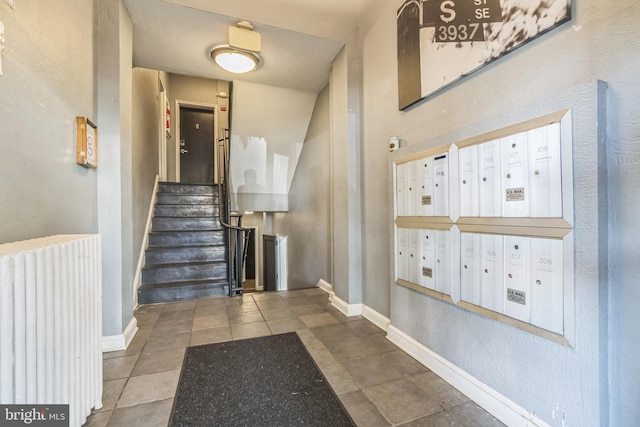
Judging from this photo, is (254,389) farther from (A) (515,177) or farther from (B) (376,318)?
(A) (515,177)

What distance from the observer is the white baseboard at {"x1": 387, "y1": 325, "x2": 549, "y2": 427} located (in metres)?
1.24

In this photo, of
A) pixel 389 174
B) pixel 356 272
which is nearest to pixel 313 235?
pixel 356 272

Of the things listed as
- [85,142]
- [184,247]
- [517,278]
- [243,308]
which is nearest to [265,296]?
[243,308]

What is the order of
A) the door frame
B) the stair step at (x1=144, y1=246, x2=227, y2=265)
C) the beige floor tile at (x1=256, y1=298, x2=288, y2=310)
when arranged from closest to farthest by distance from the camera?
the beige floor tile at (x1=256, y1=298, x2=288, y2=310) < the stair step at (x1=144, y1=246, x2=227, y2=265) < the door frame

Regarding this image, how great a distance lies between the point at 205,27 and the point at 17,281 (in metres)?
2.44

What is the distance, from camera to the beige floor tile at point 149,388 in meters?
1.49

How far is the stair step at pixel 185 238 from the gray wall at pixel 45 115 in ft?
6.27

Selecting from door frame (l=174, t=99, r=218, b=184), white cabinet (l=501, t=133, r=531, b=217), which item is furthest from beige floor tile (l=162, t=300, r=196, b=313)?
door frame (l=174, t=99, r=218, b=184)

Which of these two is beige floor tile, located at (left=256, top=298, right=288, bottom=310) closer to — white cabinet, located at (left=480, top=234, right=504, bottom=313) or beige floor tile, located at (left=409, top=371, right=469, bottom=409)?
beige floor tile, located at (left=409, top=371, right=469, bottom=409)

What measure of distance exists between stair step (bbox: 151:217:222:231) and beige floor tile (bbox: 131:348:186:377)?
2282 mm

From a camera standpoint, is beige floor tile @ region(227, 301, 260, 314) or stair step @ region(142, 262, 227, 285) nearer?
beige floor tile @ region(227, 301, 260, 314)

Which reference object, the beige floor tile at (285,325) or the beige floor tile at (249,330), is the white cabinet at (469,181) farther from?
the beige floor tile at (249,330)

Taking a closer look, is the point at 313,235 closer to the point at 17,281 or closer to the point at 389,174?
the point at 389,174

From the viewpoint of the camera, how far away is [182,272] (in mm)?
3361
